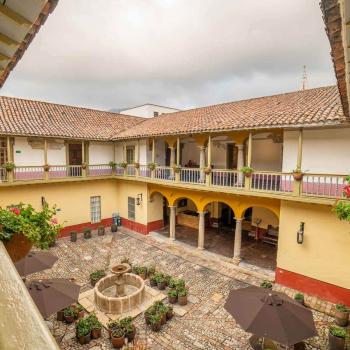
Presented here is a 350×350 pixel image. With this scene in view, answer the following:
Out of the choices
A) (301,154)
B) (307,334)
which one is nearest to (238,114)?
(301,154)

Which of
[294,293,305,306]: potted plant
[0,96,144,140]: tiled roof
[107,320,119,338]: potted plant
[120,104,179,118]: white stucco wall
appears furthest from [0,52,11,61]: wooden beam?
[120,104,179,118]: white stucco wall

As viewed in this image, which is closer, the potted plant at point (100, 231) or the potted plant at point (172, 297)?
the potted plant at point (172, 297)

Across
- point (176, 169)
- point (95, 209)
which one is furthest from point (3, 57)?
point (95, 209)

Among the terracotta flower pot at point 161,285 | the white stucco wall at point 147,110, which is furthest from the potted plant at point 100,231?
the white stucco wall at point 147,110

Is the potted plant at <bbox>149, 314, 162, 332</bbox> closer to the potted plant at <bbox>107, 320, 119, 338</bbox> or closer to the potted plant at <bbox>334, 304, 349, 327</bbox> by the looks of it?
the potted plant at <bbox>107, 320, 119, 338</bbox>

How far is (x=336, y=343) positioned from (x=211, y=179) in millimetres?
8587

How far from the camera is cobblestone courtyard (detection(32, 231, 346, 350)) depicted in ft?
25.8

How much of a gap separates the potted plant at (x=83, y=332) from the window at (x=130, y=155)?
12561 mm

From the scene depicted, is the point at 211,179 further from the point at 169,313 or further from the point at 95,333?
the point at 95,333

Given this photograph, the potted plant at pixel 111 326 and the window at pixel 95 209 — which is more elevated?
the window at pixel 95 209

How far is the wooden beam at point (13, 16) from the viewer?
2.10 metres

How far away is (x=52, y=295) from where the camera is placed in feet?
23.7

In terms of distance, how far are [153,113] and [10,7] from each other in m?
33.6

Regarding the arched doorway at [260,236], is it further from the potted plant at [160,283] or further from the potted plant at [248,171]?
the potted plant at [160,283]
